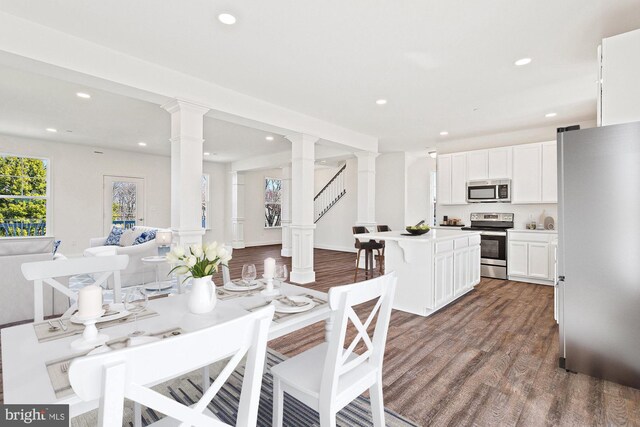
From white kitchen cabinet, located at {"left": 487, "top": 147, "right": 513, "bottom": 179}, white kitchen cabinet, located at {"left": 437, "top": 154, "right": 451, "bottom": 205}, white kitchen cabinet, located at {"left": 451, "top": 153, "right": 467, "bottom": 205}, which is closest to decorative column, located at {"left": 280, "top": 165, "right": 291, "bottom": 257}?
white kitchen cabinet, located at {"left": 437, "top": 154, "right": 451, "bottom": 205}

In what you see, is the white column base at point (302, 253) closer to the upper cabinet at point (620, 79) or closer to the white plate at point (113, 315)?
the white plate at point (113, 315)

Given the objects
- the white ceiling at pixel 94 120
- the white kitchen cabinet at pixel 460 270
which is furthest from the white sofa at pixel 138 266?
the white kitchen cabinet at pixel 460 270

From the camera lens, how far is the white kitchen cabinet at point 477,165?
597 cm

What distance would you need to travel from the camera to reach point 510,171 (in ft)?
18.6

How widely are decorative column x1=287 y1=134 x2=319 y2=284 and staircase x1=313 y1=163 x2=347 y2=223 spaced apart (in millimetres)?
4426

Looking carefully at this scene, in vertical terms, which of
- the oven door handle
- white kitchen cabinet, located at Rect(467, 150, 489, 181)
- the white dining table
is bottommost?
the white dining table

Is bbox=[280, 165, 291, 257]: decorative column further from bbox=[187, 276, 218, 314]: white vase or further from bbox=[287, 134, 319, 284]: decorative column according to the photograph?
bbox=[187, 276, 218, 314]: white vase

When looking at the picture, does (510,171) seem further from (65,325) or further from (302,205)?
(65,325)

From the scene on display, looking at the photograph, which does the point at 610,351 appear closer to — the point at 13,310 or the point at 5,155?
the point at 13,310

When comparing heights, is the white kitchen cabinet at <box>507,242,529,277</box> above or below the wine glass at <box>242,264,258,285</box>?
below

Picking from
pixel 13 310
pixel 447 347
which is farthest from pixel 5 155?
pixel 447 347

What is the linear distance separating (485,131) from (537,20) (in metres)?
3.74

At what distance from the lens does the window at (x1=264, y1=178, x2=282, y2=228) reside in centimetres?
1090

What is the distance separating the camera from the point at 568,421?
183 cm
